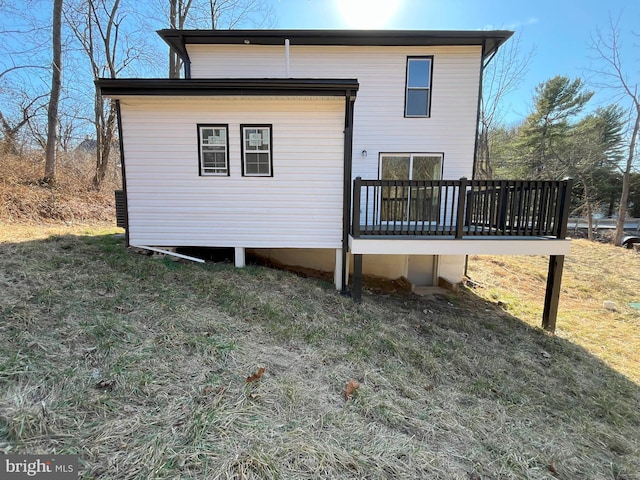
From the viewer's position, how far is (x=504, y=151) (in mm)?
24281

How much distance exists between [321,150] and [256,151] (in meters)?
1.35

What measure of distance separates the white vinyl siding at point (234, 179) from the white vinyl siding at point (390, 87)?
6.40 feet

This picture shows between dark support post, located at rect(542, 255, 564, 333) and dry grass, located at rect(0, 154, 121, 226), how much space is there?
1287cm

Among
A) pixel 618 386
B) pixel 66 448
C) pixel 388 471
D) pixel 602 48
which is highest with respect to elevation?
pixel 602 48

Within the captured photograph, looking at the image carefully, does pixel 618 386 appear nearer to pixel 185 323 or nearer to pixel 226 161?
pixel 185 323

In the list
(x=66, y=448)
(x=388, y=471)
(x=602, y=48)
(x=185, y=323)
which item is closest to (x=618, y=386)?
(x=388, y=471)

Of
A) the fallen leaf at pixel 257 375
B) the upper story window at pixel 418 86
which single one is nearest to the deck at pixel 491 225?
the upper story window at pixel 418 86

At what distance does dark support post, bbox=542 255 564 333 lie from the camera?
5.91m

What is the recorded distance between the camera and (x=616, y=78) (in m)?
17.2

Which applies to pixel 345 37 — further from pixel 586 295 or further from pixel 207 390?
pixel 586 295

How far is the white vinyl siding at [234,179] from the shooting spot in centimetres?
602

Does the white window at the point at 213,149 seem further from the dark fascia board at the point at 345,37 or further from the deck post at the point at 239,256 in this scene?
the dark fascia board at the point at 345,37

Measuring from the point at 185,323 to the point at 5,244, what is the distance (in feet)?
15.8

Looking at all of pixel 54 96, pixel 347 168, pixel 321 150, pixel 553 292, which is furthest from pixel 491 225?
pixel 54 96
